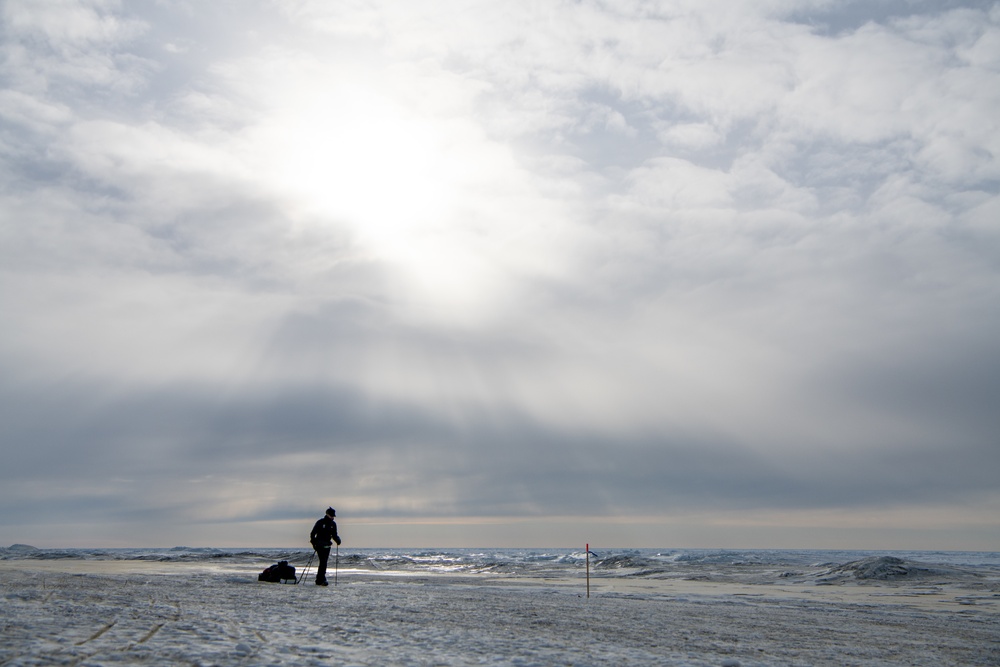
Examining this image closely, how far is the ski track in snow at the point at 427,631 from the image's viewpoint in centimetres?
887

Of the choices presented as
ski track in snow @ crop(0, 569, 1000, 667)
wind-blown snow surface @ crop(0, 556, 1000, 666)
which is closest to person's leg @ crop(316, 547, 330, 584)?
ski track in snow @ crop(0, 569, 1000, 667)

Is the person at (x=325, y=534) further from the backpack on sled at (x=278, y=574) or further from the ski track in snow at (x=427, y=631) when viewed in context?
the ski track in snow at (x=427, y=631)

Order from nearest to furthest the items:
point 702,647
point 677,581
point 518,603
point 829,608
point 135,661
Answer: point 135,661, point 702,647, point 518,603, point 829,608, point 677,581

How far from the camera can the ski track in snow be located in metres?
8.87

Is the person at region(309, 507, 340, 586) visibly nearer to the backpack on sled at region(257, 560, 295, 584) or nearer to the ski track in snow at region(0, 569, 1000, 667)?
the backpack on sled at region(257, 560, 295, 584)

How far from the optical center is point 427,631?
12.3m

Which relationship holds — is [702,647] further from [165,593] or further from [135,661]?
[165,593]

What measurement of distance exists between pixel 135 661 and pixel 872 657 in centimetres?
1159

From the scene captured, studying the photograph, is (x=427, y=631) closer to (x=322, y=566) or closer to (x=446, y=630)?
(x=446, y=630)

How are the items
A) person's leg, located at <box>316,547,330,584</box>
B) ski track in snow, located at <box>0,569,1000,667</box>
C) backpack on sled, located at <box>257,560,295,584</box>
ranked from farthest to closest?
1. backpack on sled, located at <box>257,560,295,584</box>
2. person's leg, located at <box>316,547,330,584</box>
3. ski track in snow, located at <box>0,569,1000,667</box>

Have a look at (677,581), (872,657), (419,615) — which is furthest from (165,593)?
(677,581)

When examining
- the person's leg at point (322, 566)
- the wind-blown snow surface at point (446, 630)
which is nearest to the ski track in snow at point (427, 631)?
the wind-blown snow surface at point (446, 630)

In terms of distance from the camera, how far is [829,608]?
917 inches

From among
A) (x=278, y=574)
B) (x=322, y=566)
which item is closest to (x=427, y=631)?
(x=322, y=566)
